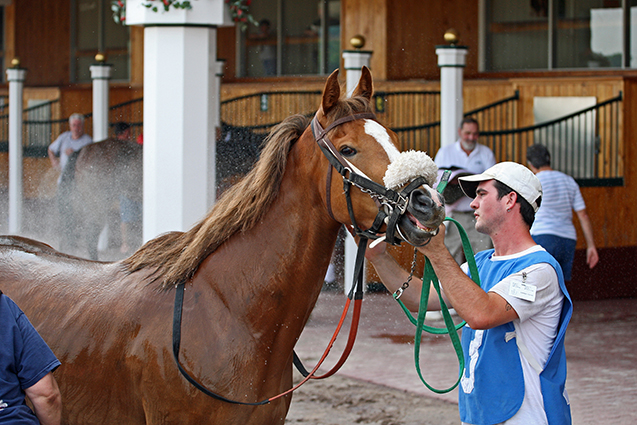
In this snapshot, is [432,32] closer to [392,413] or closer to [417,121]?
[417,121]

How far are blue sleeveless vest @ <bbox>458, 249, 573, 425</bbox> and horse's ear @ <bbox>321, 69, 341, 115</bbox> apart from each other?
2.75 ft

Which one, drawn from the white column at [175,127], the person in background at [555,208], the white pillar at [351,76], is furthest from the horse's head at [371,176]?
the white pillar at [351,76]

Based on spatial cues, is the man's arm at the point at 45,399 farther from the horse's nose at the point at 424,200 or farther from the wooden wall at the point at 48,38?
the wooden wall at the point at 48,38

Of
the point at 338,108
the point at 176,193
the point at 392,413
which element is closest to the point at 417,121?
the point at 176,193

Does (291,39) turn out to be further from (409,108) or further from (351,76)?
(351,76)

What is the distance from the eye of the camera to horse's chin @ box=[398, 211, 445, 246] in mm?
2480

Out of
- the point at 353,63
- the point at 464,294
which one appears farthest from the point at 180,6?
the point at 464,294

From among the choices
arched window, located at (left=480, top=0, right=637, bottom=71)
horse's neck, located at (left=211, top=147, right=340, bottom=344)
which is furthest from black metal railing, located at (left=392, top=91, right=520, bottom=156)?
horse's neck, located at (left=211, top=147, right=340, bottom=344)

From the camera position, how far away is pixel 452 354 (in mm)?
6789

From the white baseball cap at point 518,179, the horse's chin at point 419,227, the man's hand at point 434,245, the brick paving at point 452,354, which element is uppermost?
the white baseball cap at point 518,179

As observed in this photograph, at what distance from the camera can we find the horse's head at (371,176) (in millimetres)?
2516

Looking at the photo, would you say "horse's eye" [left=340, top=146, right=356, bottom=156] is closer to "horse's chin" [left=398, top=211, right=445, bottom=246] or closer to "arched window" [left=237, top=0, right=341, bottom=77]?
"horse's chin" [left=398, top=211, right=445, bottom=246]

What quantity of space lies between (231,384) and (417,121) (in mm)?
9992

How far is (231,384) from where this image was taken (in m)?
2.77
